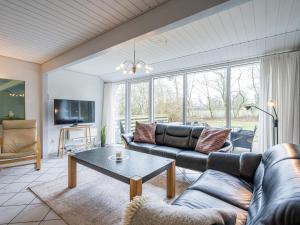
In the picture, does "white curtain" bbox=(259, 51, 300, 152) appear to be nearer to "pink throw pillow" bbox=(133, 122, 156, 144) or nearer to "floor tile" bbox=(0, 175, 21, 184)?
"pink throw pillow" bbox=(133, 122, 156, 144)

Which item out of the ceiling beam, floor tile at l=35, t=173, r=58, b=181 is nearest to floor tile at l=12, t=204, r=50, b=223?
floor tile at l=35, t=173, r=58, b=181

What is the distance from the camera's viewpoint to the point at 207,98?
4035 millimetres

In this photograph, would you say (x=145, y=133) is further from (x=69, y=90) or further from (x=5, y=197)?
(x=69, y=90)

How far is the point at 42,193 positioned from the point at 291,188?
276 centimetres

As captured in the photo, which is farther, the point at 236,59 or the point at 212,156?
the point at 236,59

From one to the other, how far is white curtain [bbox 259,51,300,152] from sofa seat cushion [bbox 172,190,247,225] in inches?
92.5

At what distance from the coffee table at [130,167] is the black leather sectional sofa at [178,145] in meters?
0.51

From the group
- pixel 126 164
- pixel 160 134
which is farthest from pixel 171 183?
pixel 160 134

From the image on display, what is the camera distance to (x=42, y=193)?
2309 millimetres

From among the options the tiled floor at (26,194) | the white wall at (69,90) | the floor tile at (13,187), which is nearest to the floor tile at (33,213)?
the tiled floor at (26,194)

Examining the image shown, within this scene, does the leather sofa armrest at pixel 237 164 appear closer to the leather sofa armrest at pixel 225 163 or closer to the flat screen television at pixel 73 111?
the leather sofa armrest at pixel 225 163

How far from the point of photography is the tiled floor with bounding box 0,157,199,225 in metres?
1.80

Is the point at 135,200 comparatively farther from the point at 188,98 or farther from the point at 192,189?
the point at 188,98

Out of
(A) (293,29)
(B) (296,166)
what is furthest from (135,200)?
(A) (293,29)
